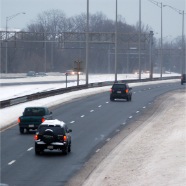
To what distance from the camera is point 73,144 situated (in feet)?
129

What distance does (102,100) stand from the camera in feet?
253

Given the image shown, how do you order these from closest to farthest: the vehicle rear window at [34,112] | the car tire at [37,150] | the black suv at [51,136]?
the black suv at [51,136], the car tire at [37,150], the vehicle rear window at [34,112]

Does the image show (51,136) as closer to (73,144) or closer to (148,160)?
(148,160)

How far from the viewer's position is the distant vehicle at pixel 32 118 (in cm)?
4275

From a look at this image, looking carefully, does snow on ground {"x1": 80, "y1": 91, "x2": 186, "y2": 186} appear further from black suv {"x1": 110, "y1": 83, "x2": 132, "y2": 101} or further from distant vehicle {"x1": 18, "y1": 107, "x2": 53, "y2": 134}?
black suv {"x1": 110, "y1": 83, "x2": 132, "y2": 101}

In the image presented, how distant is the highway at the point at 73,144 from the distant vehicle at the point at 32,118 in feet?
1.86

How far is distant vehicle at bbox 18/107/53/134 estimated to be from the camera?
140ft

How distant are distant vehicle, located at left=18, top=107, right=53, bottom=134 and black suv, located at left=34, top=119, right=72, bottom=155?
29.2 ft

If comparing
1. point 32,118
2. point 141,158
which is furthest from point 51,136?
point 32,118

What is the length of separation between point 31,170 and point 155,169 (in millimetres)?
4856

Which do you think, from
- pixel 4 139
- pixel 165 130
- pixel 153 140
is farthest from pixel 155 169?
pixel 165 130

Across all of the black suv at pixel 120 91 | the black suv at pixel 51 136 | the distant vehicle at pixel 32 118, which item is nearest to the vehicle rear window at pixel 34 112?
the distant vehicle at pixel 32 118

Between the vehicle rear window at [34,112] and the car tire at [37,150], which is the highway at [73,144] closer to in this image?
the car tire at [37,150]

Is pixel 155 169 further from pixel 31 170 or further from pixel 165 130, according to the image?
pixel 165 130
